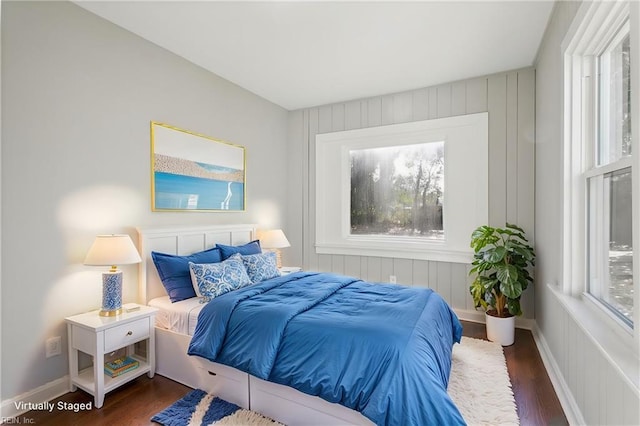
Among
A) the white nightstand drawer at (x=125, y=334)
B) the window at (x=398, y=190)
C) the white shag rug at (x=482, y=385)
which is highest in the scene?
the window at (x=398, y=190)

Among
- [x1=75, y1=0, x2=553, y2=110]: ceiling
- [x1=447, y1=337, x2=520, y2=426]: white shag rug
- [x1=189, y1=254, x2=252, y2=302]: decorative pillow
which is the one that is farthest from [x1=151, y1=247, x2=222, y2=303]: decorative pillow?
[x1=447, y1=337, x2=520, y2=426]: white shag rug

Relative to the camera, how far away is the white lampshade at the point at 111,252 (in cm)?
224

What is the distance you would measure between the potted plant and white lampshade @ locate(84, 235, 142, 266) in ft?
10.0

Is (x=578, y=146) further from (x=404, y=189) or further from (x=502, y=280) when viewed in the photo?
(x=404, y=189)

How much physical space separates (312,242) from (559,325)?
300 centimetres

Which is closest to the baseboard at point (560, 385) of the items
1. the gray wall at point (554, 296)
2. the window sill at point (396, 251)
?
the gray wall at point (554, 296)

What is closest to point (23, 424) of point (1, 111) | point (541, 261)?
point (1, 111)

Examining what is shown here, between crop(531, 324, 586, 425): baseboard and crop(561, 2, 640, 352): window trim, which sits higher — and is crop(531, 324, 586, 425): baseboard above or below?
below

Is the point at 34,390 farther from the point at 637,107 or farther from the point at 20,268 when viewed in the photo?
the point at 637,107

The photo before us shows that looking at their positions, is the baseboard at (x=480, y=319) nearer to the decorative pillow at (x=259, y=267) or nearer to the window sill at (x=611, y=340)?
the window sill at (x=611, y=340)

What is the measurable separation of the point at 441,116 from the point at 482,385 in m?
2.83

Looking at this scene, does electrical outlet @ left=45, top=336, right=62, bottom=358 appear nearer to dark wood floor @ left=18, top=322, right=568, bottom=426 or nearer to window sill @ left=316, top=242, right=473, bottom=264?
dark wood floor @ left=18, top=322, right=568, bottom=426

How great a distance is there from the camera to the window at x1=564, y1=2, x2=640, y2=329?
162cm

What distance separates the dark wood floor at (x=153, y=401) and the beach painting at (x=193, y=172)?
1.47 metres
